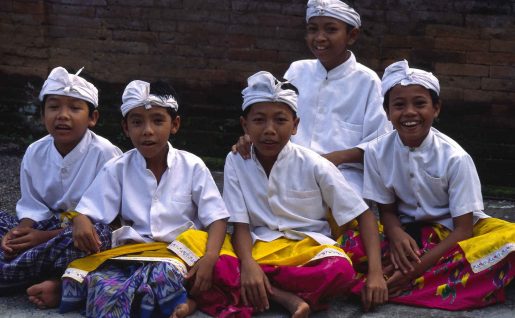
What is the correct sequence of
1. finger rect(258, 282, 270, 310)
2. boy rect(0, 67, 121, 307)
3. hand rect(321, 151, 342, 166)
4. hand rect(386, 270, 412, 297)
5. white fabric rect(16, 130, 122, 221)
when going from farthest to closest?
1. hand rect(321, 151, 342, 166)
2. white fabric rect(16, 130, 122, 221)
3. boy rect(0, 67, 121, 307)
4. hand rect(386, 270, 412, 297)
5. finger rect(258, 282, 270, 310)

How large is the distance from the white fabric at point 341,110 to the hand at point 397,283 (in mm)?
784

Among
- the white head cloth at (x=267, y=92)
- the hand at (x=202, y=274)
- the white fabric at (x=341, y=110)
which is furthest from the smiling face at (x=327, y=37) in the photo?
the hand at (x=202, y=274)

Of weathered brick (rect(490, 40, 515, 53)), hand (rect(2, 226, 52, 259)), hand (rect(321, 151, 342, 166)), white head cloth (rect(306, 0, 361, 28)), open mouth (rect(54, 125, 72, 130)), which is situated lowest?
hand (rect(2, 226, 52, 259))

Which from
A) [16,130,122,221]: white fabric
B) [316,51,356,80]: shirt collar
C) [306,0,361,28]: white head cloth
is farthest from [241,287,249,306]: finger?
[306,0,361,28]: white head cloth

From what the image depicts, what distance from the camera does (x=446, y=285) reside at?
406 cm

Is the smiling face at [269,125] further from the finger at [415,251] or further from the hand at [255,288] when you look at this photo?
the finger at [415,251]

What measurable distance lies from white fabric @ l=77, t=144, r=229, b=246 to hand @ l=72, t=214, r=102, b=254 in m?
0.14

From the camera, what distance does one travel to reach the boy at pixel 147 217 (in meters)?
3.83

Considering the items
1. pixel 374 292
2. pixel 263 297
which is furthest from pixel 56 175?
pixel 374 292

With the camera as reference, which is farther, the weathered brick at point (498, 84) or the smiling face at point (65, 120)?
the weathered brick at point (498, 84)

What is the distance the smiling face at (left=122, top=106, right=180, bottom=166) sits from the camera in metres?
4.20

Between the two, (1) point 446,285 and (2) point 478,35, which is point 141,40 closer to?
(2) point 478,35

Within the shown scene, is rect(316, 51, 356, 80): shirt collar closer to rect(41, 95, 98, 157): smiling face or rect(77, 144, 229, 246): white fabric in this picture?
rect(77, 144, 229, 246): white fabric

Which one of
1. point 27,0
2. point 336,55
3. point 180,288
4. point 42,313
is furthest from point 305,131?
point 27,0
